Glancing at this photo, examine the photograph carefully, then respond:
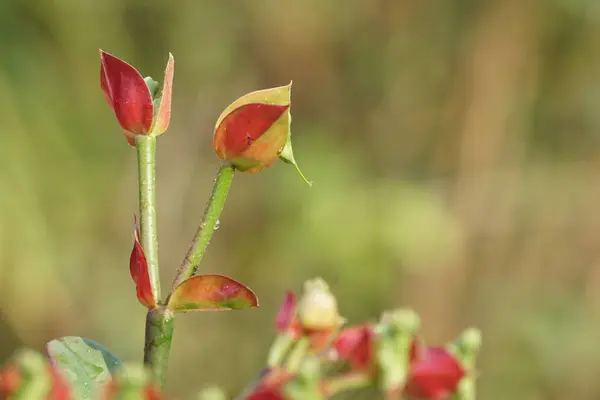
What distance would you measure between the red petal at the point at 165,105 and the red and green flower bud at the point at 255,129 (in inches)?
1.0

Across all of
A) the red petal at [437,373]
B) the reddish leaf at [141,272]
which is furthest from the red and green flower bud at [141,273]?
the red petal at [437,373]

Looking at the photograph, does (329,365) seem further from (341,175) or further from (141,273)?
(341,175)

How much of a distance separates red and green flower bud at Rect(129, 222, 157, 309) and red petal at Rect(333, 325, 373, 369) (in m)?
0.07

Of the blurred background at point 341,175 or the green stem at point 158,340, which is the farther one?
the blurred background at point 341,175

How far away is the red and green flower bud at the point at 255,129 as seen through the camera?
325mm

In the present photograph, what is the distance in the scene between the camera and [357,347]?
281mm

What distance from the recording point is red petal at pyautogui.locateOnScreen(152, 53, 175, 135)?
35cm

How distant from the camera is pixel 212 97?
2002mm

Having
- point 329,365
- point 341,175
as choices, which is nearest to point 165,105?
point 329,365

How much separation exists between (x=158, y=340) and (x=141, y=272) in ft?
0.08

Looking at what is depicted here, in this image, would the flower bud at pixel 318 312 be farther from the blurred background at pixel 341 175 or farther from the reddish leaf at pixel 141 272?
the blurred background at pixel 341 175

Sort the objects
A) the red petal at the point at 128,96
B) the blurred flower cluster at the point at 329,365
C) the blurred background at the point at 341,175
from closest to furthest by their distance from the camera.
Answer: the blurred flower cluster at the point at 329,365 < the red petal at the point at 128,96 < the blurred background at the point at 341,175

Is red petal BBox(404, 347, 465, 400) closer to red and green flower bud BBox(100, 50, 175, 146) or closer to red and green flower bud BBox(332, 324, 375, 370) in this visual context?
red and green flower bud BBox(332, 324, 375, 370)

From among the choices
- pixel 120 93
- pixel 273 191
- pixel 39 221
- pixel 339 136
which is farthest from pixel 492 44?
pixel 120 93
